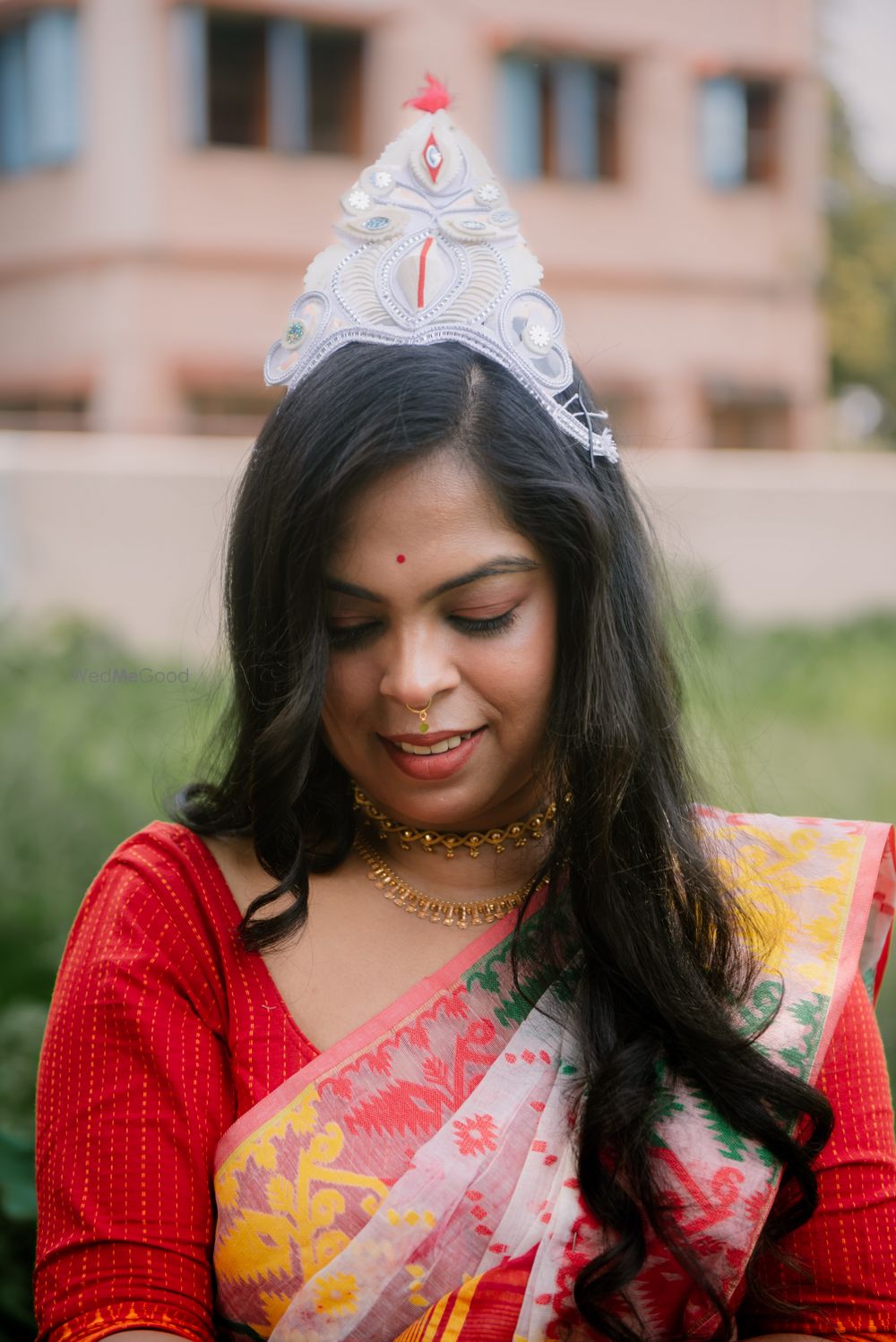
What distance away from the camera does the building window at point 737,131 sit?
35.6ft

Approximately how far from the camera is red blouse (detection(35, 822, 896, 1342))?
5.74 ft

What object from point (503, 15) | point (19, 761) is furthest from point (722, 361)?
point (19, 761)

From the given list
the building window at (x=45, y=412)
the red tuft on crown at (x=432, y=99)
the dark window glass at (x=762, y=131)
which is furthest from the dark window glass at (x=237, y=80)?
the red tuft on crown at (x=432, y=99)

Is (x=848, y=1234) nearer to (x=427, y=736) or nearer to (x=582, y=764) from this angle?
(x=582, y=764)

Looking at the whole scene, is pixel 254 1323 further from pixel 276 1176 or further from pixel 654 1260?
pixel 654 1260

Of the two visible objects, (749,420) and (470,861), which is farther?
(749,420)

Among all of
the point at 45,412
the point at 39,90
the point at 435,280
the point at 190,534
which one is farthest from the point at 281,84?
the point at 435,280

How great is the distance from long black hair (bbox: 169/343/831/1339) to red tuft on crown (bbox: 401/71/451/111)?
1.36 feet

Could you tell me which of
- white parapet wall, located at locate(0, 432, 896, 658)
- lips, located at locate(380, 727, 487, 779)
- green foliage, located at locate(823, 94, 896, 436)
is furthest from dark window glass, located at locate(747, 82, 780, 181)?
lips, located at locate(380, 727, 487, 779)

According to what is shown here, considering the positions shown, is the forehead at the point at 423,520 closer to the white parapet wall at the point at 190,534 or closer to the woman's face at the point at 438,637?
the woman's face at the point at 438,637

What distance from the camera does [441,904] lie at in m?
2.04

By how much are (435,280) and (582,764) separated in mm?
637

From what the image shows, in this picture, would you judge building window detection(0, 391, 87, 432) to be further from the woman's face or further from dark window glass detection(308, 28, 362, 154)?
the woman's face

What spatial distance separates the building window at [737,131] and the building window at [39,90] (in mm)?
4428
